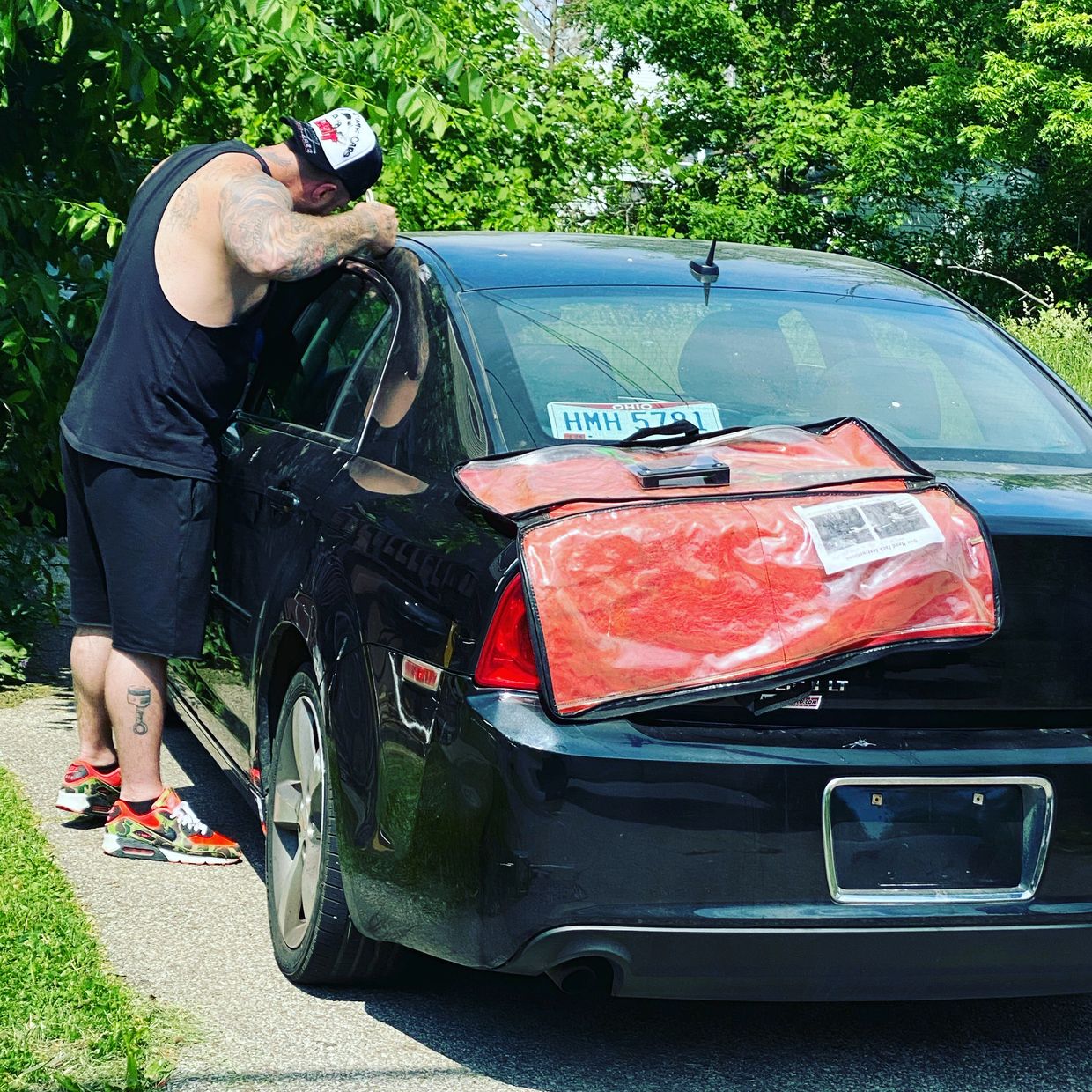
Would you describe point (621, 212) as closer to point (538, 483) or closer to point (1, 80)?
point (1, 80)

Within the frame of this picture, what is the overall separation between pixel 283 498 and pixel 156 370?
674mm

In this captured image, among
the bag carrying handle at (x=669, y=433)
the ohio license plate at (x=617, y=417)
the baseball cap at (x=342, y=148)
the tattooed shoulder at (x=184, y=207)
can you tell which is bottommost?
the ohio license plate at (x=617, y=417)

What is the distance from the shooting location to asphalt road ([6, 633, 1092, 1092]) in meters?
3.08

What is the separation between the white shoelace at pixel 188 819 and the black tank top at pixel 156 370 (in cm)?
93

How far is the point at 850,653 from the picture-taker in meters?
2.65

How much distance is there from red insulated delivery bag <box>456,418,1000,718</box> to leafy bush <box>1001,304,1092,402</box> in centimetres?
1162

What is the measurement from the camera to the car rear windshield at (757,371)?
3.32 m

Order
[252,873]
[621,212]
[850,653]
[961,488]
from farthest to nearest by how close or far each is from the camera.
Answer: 1. [621,212]
2. [252,873]
3. [961,488]
4. [850,653]

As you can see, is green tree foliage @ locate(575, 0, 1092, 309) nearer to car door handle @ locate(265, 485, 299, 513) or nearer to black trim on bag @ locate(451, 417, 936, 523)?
car door handle @ locate(265, 485, 299, 513)

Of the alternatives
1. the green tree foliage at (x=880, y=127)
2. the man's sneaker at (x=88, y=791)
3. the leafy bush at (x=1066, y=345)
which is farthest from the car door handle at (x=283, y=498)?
the green tree foliage at (x=880, y=127)

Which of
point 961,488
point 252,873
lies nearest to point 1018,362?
point 961,488

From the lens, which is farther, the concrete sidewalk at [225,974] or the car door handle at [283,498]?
the car door handle at [283,498]

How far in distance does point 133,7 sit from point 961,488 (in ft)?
12.5

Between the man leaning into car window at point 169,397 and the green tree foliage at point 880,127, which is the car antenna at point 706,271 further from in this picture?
the green tree foliage at point 880,127
